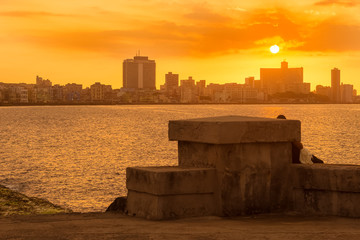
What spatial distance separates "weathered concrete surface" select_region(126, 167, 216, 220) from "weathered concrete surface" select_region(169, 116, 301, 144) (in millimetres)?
496

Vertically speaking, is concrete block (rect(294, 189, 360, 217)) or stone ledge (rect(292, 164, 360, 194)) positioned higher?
stone ledge (rect(292, 164, 360, 194))

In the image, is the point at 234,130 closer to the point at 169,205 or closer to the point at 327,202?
the point at 169,205

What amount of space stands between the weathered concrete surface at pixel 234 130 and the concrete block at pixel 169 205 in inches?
32.9

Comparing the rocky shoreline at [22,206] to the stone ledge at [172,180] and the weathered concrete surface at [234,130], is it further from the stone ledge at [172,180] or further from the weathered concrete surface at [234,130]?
the weathered concrete surface at [234,130]

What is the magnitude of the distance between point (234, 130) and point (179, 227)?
1.61 metres

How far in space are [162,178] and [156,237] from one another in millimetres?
1265

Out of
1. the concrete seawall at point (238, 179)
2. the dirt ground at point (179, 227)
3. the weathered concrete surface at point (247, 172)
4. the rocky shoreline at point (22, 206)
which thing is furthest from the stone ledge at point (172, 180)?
the rocky shoreline at point (22, 206)

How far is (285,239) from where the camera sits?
249 inches

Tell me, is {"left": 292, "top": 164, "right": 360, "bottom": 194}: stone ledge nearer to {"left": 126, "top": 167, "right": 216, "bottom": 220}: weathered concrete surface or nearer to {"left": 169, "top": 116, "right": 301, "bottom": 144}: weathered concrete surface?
{"left": 169, "top": 116, "right": 301, "bottom": 144}: weathered concrete surface

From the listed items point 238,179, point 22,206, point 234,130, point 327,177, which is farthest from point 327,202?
point 22,206

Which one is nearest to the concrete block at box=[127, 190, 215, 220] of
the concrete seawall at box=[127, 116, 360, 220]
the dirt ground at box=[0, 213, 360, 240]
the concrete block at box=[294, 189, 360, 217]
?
the concrete seawall at box=[127, 116, 360, 220]

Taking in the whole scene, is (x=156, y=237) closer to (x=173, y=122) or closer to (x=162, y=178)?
(x=162, y=178)

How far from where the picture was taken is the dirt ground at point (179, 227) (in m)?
6.55

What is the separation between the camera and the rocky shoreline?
16.1 m
